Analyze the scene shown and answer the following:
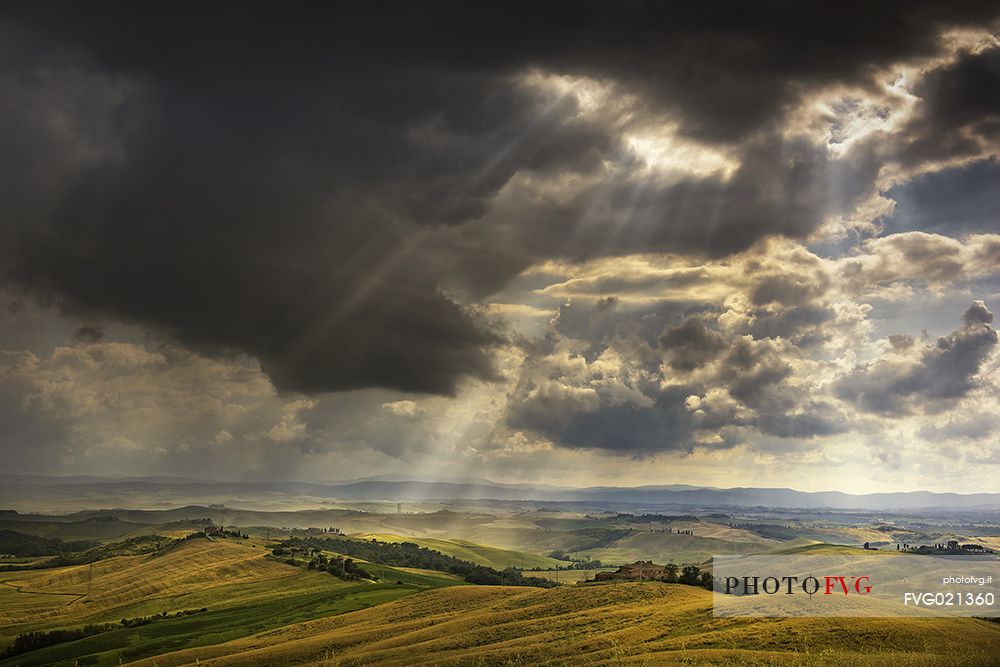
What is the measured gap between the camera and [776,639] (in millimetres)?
76438

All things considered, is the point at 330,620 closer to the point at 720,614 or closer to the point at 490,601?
the point at 490,601

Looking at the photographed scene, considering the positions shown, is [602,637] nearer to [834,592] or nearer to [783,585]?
[783,585]

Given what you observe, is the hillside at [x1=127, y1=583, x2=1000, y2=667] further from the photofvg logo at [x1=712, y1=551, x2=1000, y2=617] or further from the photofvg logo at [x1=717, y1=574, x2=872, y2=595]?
the photofvg logo at [x1=717, y1=574, x2=872, y2=595]

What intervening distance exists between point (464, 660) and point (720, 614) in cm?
→ 3122

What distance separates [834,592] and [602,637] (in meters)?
37.8

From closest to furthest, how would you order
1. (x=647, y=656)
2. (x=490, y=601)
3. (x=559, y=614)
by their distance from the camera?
(x=647, y=656) < (x=559, y=614) < (x=490, y=601)

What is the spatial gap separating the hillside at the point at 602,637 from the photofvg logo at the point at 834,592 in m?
4.10

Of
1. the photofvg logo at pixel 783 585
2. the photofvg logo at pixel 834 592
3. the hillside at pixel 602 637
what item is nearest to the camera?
the hillside at pixel 602 637

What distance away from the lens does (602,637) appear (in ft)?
285

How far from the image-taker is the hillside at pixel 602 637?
72562mm

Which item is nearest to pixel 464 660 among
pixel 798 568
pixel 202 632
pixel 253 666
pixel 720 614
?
pixel 720 614

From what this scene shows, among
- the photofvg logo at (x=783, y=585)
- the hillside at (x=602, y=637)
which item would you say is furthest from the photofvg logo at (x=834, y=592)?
the hillside at (x=602, y=637)

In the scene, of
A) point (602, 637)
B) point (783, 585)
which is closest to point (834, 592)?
point (783, 585)

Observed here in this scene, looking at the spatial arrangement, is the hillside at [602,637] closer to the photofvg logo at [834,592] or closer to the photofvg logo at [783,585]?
the photofvg logo at [834,592]
